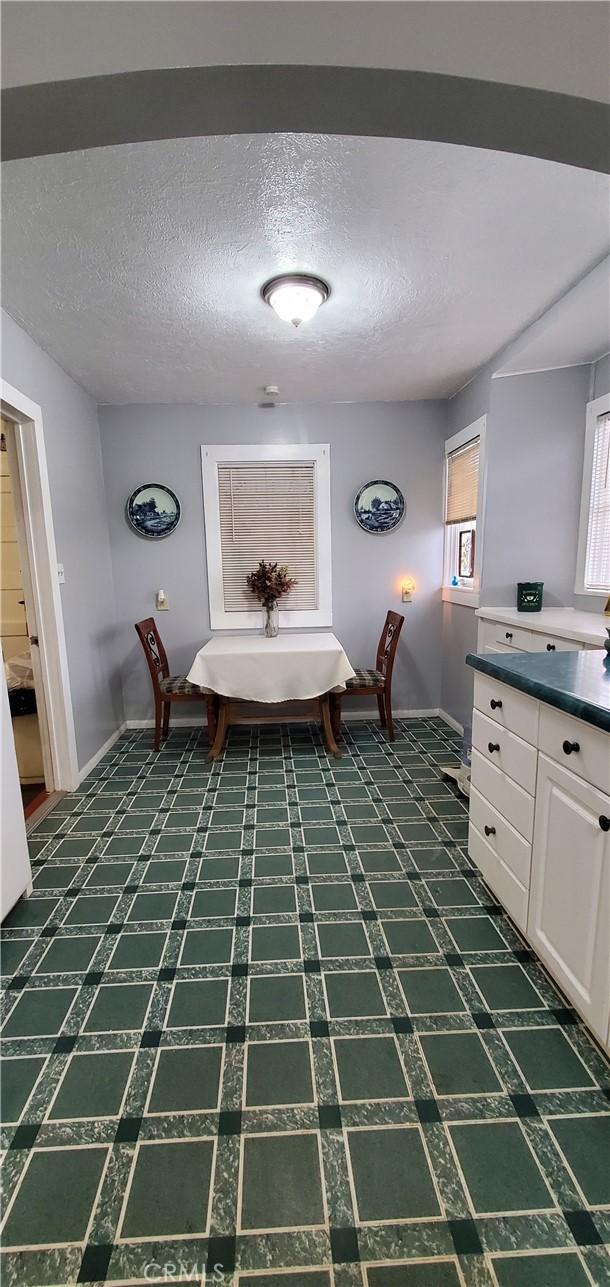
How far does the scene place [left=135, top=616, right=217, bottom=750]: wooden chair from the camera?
3.39 meters

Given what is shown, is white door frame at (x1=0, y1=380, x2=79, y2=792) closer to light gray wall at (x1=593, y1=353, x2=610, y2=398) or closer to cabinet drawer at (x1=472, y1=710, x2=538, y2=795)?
cabinet drawer at (x1=472, y1=710, x2=538, y2=795)

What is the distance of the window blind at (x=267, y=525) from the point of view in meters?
3.81

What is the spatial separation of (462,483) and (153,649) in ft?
8.65

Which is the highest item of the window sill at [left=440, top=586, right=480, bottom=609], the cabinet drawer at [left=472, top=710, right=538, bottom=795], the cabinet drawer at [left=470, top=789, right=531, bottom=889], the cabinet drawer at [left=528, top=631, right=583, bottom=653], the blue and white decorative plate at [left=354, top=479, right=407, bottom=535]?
the blue and white decorative plate at [left=354, top=479, right=407, bottom=535]

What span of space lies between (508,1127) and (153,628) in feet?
10.8

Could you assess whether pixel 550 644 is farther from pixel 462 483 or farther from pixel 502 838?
pixel 462 483

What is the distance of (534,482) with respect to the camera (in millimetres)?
3037

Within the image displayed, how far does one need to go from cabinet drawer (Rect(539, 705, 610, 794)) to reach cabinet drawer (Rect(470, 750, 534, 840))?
0.23 meters

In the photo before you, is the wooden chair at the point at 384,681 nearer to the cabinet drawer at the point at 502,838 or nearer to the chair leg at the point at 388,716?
the chair leg at the point at 388,716

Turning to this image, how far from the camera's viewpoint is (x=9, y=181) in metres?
1.48

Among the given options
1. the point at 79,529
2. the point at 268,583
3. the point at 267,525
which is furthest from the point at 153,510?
the point at 268,583

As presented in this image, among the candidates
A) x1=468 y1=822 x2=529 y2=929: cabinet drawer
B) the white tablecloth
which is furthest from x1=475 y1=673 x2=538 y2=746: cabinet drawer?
the white tablecloth

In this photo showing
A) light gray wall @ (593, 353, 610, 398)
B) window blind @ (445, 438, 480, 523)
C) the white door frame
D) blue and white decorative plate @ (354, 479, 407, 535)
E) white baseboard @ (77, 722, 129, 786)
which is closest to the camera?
the white door frame

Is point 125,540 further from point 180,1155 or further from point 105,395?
point 180,1155
